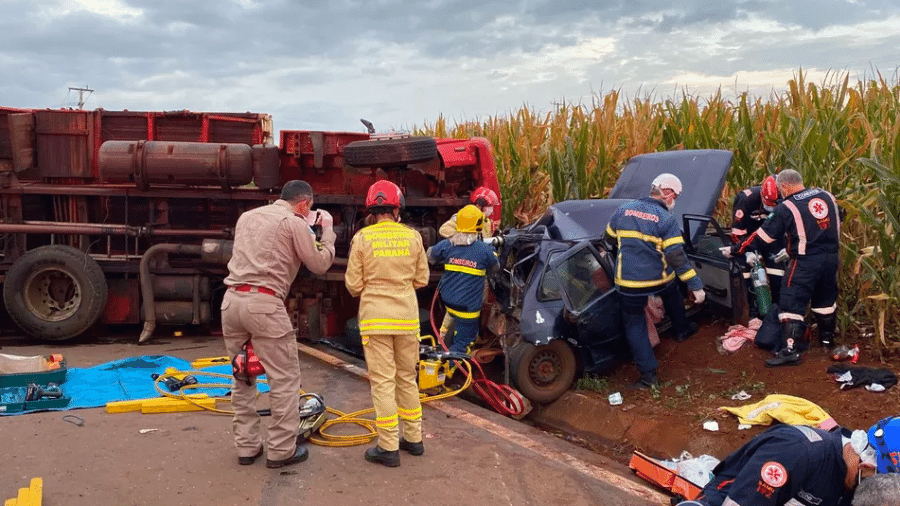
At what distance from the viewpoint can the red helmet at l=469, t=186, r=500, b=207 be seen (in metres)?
9.69

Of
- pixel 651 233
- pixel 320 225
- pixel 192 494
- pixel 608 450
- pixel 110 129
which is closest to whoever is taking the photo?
pixel 192 494

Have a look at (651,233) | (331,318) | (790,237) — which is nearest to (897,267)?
(790,237)

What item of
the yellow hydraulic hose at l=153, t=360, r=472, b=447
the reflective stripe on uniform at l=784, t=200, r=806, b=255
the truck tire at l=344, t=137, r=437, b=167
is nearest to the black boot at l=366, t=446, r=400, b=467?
the yellow hydraulic hose at l=153, t=360, r=472, b=447

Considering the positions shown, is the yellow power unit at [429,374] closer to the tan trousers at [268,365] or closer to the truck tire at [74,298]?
the tan trousers at [268,365]

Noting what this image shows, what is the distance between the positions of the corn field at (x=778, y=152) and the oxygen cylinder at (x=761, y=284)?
2.29 feet

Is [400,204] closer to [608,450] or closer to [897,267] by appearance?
[608,450]

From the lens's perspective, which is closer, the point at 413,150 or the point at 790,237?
the point at 790,237

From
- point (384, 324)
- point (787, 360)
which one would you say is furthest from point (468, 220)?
point (787, 360)

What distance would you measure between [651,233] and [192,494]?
15.7ft

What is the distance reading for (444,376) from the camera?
799cm

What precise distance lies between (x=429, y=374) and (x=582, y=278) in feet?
6.02

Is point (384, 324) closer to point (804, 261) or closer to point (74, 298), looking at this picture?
point (804, 261)

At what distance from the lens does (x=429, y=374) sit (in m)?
7.85

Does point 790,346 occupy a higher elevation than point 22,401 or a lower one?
higher
